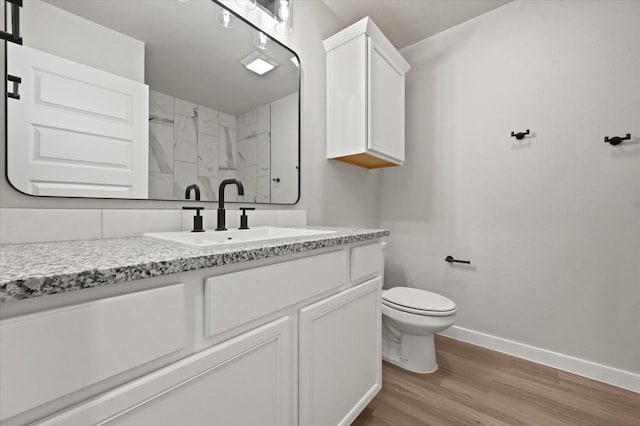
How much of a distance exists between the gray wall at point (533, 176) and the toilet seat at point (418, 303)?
1.54 feet

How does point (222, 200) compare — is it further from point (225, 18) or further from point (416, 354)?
point (416, 354)

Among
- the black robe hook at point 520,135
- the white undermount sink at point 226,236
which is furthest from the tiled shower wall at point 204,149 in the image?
the black robe hook at point 520,135

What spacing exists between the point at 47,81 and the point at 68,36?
18cm

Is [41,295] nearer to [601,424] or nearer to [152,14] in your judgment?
[152,14]

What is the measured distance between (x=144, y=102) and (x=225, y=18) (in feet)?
2.05

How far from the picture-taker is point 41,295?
415 mm

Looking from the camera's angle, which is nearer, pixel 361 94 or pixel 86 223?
pixel 86 223

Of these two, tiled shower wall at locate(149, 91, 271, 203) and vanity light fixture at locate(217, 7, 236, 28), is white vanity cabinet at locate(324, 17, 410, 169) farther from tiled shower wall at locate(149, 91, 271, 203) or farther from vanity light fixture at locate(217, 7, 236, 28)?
vanity light fixture at locate(217, 7, 236, 28)

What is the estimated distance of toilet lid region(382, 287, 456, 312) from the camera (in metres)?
1.63

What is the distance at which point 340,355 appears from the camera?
3.60ft

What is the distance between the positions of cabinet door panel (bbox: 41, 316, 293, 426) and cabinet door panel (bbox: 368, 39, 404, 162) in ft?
4.41

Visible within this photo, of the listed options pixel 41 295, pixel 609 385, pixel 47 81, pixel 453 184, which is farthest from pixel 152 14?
pixel 609 385

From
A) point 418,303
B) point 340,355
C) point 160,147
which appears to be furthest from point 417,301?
point 160,147

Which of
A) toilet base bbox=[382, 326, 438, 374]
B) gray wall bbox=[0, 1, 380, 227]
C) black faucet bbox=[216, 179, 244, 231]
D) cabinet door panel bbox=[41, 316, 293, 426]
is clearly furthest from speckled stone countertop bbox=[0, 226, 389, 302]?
toilet base bbox=[382, 326, 438, 374]
